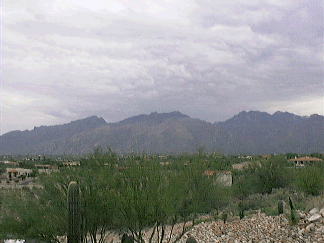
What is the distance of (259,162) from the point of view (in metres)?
39.1

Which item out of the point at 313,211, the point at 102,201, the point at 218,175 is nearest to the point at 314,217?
the point at 313,211

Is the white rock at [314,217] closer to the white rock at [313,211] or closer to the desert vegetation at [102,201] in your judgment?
the desert vegetation at [102,201]

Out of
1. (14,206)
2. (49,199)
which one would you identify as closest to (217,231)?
(49,199)

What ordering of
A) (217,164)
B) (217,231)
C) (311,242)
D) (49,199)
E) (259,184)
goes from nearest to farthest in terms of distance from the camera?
(311,242)
(49,199)
(217,231)
(217,164)
(259,184)

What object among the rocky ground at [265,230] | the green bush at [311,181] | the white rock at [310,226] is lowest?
the rocky ground at [265,230]

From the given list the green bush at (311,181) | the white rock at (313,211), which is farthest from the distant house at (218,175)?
the white rock at (313,211)

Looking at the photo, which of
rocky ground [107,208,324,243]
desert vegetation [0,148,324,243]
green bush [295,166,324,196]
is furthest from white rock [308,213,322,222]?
green bush [295,166,324,196]

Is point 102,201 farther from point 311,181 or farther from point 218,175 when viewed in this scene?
point 311,181

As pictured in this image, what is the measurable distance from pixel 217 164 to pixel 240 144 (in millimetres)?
165209

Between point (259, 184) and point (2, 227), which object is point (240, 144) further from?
point (2, 227)

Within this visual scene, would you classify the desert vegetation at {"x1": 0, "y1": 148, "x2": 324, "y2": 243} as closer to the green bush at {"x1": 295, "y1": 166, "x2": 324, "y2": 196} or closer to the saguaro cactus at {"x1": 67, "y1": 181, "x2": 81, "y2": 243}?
the saguaro cactus at {"x1": 67, "y1": 181, "x2": 81, "y2": 243}

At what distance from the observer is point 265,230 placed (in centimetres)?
1733

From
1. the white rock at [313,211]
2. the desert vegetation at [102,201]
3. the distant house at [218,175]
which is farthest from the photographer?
the distant house at [218,175]

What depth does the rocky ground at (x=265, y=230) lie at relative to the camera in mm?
15048
